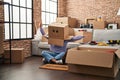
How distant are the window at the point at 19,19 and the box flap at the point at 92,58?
6.70 feet

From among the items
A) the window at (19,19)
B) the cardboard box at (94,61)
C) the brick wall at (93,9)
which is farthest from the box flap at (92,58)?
the brick wall at (93,9)

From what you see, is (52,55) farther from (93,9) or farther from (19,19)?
(93,9)

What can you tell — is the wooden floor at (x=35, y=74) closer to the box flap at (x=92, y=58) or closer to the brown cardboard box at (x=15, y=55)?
the box flap at (x=92, y=58)

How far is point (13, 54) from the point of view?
459cm

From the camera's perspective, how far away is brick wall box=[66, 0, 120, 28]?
23.7ft

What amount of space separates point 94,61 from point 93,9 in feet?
14.9

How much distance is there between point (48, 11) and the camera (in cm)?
712

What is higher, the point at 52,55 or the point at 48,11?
the point at 48,11

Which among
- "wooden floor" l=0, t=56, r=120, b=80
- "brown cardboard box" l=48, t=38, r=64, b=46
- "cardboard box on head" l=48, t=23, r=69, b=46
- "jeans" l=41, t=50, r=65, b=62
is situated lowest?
"wooden floor" l=0, t=56, r=120, b=80

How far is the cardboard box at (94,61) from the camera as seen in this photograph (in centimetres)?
338

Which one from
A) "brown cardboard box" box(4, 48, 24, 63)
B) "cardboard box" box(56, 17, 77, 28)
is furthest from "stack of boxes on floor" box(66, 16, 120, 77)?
"cardboard box" box(56, 17, 77, 28)

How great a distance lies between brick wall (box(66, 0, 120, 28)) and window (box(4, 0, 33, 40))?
2584mm

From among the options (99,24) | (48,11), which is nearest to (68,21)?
(48,11)

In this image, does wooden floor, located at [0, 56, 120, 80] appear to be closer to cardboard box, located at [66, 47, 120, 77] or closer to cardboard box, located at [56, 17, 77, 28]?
cardboard box, located at [66, 47, 120, 77]
